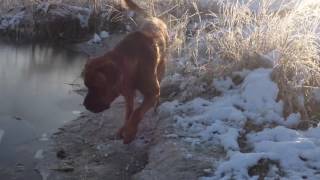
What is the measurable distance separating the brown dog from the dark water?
76 centimetres

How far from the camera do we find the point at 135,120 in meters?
4.78

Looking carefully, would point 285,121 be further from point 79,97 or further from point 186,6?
point 186,6

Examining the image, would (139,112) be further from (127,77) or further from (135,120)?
(127,77)

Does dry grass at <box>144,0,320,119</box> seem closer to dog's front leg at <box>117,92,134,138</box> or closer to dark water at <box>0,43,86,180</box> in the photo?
dog's front leg at <box>117,92,134,138</box>

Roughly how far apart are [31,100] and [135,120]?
6.05ft

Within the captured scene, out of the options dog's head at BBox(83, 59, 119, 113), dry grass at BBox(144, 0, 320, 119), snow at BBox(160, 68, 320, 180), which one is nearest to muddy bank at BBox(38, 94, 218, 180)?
snow at BBox(160, 68, 320, 180)

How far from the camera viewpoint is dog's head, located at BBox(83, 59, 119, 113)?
14.8ft

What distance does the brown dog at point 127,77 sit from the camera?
14.9 ft

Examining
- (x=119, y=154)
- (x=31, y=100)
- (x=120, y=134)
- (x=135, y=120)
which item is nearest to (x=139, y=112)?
(x=135, y=120)

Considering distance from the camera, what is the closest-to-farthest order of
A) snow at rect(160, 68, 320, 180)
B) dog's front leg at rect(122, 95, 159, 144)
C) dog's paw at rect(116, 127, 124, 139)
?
1. snow at rect(160, 68, 320, 180)
2. dog's front leg at rect(122, 95, 159, 144)
3. dog's paw at rect(116, 127, 124, 139)

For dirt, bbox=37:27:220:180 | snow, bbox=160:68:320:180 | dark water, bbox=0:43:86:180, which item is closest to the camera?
snow, bbox=160:68:320:180

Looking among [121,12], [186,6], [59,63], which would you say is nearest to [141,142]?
[59,63]

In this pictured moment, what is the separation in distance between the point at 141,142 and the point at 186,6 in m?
4.90

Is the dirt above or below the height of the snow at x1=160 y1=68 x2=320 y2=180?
below
